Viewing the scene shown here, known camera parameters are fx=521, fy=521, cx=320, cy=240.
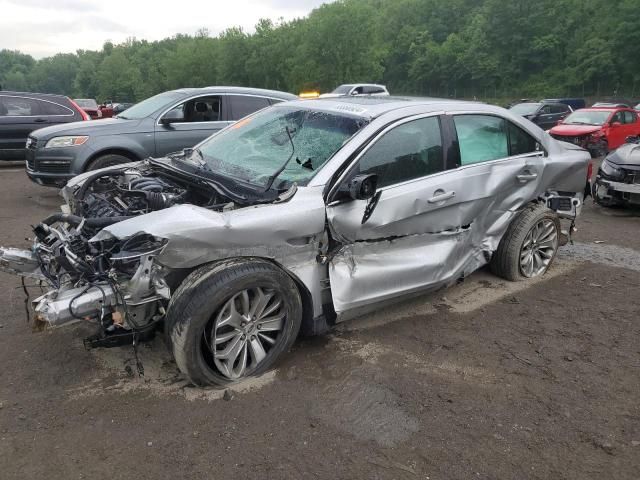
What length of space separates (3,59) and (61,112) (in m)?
179

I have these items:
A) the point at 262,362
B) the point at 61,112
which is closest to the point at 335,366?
the point at 262,362

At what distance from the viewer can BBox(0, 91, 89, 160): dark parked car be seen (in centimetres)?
1026

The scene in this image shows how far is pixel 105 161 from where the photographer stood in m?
7.41

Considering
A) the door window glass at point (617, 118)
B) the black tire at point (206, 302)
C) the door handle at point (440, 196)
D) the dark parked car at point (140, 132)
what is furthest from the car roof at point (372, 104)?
the door window glass at point (617, 118)

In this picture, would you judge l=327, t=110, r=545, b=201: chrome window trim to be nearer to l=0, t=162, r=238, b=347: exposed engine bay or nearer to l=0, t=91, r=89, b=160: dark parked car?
l=0, t=162, r=238, b=347: exposed engine bay

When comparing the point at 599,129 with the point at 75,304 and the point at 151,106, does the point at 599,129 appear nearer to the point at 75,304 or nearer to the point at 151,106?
the point at 151,106

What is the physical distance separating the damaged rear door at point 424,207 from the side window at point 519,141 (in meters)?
0.04

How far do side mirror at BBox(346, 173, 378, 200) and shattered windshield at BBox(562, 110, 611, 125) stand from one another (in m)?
14.0

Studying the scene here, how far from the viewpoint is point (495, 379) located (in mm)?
3357

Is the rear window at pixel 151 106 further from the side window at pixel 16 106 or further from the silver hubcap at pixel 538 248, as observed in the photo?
the silver hubcap at pixel 538 248

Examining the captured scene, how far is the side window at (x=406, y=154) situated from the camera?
361 cm

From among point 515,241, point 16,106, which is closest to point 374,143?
point 515,241

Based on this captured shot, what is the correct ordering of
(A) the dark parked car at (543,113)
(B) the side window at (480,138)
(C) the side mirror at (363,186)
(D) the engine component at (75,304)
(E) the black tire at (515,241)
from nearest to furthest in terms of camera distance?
(D) the engine component at (75,304) → (C) the side mirror at (363,186) → (B) the side window at (480,138) → (E) the black tire at (515,241) → (A) the dark parked car at (543,113)

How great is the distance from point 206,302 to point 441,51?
66.5 metres
